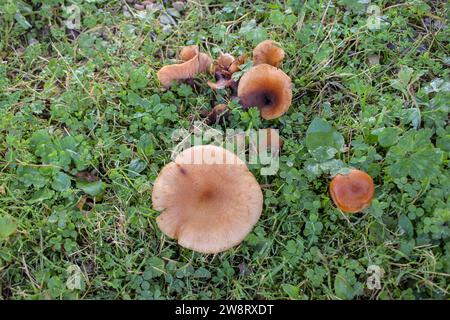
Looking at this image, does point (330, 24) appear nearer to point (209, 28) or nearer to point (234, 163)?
point (209, 28)

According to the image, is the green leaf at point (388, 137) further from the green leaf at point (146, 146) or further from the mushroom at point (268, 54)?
the green leaf at point (146, 146)

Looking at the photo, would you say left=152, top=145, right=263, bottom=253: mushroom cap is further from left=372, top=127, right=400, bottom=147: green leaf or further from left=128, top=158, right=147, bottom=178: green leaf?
left=372, top=127, right=400, bottom=147: green leaf

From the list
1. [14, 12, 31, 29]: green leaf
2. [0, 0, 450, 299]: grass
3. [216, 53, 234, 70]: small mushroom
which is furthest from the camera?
[14, 12, 31, 29]: green leaf

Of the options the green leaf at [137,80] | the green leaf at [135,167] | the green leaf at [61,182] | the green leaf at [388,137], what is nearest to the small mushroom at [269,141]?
the green leaf at [388,137]

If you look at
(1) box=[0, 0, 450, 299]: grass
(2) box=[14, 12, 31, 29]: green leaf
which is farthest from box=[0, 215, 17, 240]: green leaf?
(2) box=[14, 12, 31, 29]: green leaf

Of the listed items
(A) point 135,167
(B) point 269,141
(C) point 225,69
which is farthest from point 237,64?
(A) point 135,167

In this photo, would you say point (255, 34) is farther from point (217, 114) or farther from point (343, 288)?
point (343, 288)
